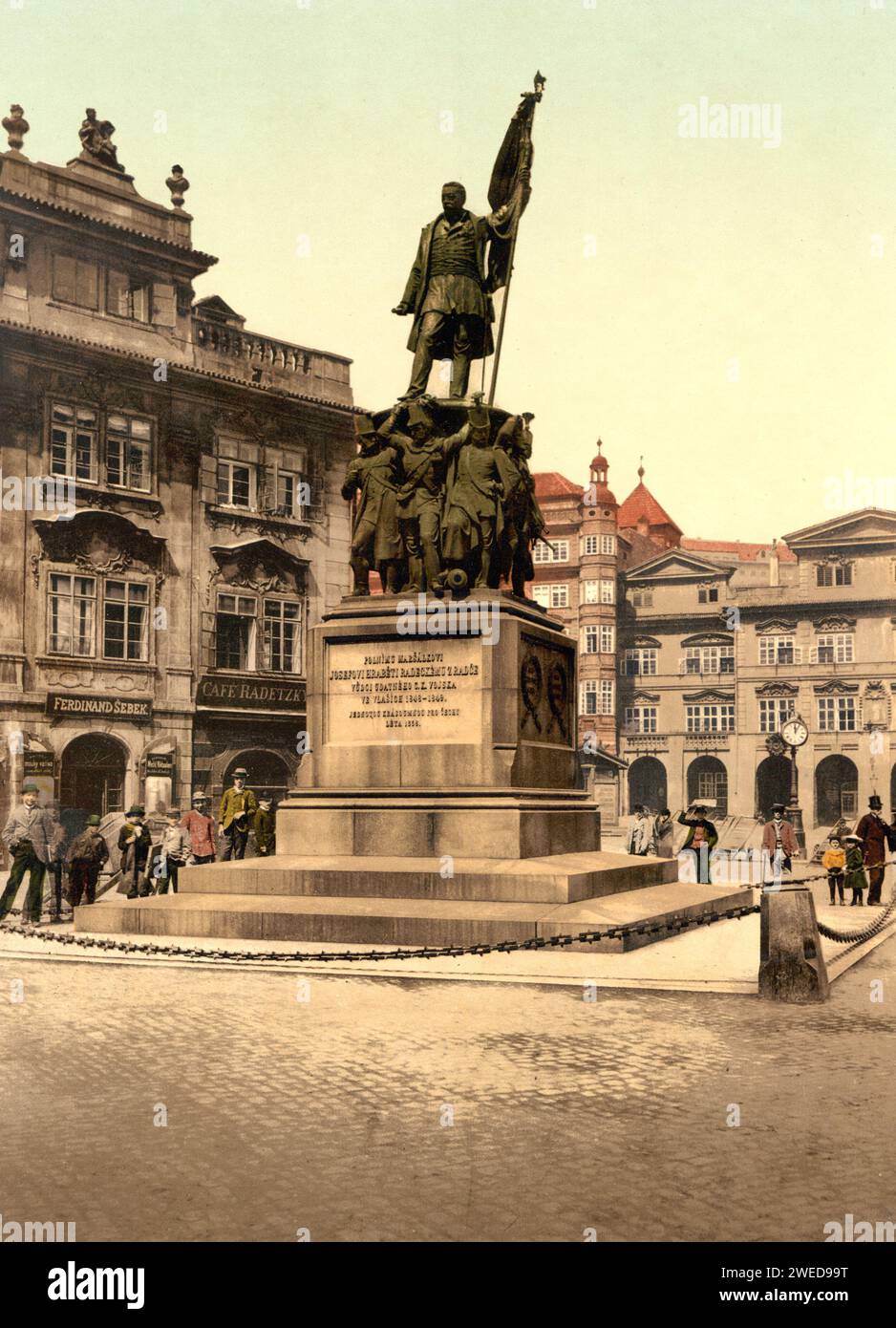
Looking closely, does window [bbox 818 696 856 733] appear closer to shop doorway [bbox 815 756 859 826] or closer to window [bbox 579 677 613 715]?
shop doorway [bbox 815 756 859 826]

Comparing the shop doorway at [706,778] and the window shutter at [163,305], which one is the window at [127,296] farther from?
the shop doorway at [706,778]

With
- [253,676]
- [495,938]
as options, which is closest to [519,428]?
[495,938]

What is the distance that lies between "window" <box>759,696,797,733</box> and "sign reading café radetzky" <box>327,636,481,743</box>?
60271 mm

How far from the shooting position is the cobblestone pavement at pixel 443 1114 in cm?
520

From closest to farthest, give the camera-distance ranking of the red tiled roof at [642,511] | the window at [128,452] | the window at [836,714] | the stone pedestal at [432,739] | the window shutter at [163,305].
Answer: the stone pedestal at [432,739] < the window at [128,452] < the window shutter at [163,305] < the window at [836,714] < the red tiled roof at [642,511]

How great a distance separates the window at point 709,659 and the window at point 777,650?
1.83 m

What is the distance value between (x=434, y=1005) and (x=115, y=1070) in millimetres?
2798

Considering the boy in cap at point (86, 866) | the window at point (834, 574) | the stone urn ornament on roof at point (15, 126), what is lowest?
the boy in cap at point (86, 866)

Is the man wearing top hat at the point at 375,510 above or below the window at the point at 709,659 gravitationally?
below

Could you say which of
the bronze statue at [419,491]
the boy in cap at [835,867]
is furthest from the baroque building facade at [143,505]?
the bronze statue at [419,491]

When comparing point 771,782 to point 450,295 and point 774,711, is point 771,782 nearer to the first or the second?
point 774,711

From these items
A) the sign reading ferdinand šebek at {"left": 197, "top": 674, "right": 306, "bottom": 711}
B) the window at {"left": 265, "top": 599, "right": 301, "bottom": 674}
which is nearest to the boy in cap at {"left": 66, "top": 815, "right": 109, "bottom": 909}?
the sign reading ferdinand šebek at {"left": 197, "top": 674, "right": 306, "bottom": 711}

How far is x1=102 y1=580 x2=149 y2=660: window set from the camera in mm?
35406

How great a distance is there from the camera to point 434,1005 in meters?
9.88
